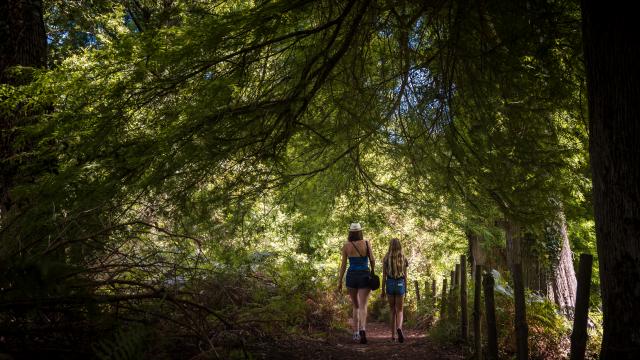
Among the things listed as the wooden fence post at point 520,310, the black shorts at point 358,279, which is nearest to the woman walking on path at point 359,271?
the black shorts at point 358,279

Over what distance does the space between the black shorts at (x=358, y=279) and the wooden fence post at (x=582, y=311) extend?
4.36 m

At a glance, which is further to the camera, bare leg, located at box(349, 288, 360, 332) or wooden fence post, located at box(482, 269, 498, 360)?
bare leg, located at box(349, 288, 360, 332)

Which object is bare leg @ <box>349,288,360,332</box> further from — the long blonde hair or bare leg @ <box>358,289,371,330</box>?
the long blonde hair

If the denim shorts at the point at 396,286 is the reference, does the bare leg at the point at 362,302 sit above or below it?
below

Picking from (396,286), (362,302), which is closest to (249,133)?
(362,302)

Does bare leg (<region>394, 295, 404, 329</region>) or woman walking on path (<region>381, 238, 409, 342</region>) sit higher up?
woman walking on path (<region>381, 238, 409, 342</region>)

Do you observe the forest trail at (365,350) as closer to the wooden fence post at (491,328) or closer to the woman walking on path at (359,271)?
the woman walking on path at (359,271)

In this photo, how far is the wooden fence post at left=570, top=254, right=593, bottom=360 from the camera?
328cm

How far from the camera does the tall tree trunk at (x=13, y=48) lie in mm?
4593

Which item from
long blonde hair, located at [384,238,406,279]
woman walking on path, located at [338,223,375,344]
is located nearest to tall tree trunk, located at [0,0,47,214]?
Answer: woman walking on path, located at [338,223,375,344]

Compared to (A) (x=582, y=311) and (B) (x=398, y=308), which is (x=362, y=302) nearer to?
(B) (x=398, y=308)

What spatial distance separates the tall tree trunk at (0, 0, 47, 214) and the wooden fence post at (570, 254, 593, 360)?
16.4ft

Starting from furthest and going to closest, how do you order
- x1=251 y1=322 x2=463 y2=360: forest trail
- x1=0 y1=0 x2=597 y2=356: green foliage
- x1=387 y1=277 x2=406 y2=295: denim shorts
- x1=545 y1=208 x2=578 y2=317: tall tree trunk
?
x1=387 y1=277 x2=406 y2=295: denim shorts
x1=545 y1=208 x2=578 y2=317: tall tree trunk
x1=251 y1=322 x2=463 y2=360: forest trail
x1=0 y1=0 x2=597 y2=356: green foliage

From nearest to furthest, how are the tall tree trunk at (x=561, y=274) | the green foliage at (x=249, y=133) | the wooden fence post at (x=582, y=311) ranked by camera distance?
the wooden fence post at (x=582, y=311), the green foliage at (x=249, y=133), the tall tree trunk at (x=561, y=274)
